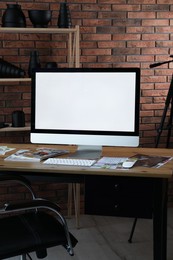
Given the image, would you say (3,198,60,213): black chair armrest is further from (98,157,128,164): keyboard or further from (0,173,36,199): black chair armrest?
(98,157,128,164): keyboard

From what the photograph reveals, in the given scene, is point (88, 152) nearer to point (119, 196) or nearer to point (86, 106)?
point (86, 106)

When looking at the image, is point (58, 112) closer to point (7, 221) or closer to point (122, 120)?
point (122, 120)

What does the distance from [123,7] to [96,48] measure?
44 cm

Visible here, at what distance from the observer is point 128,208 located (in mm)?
2299

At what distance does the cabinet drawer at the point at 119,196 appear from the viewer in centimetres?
228

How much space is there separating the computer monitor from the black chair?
513mm

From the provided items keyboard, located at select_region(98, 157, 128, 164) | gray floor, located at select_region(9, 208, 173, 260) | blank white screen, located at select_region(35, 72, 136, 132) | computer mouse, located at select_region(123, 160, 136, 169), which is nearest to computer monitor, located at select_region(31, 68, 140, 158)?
blank white screen, located at select_region(35, 72, 136, 132)

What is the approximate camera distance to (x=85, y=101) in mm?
2688

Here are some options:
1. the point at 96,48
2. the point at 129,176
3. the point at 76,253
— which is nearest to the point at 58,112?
the point at 129,176

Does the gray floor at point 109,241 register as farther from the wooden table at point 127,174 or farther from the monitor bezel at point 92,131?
the monitor bezel at point 92,131

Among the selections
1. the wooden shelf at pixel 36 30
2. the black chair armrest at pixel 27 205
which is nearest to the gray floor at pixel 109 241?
the black chair armrest at pixel 27 205

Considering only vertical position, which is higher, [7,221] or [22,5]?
[22,5]

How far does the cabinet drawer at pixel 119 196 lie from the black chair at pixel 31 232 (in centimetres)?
25

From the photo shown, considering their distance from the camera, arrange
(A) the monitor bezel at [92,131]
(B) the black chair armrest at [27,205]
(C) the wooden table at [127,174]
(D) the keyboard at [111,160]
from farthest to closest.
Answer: (A) the monitor bezel at [92,131], (D) the keyboard at [111,160], (C) the wooden table at [127,174], (B) the black chair armrest at [27,205]
